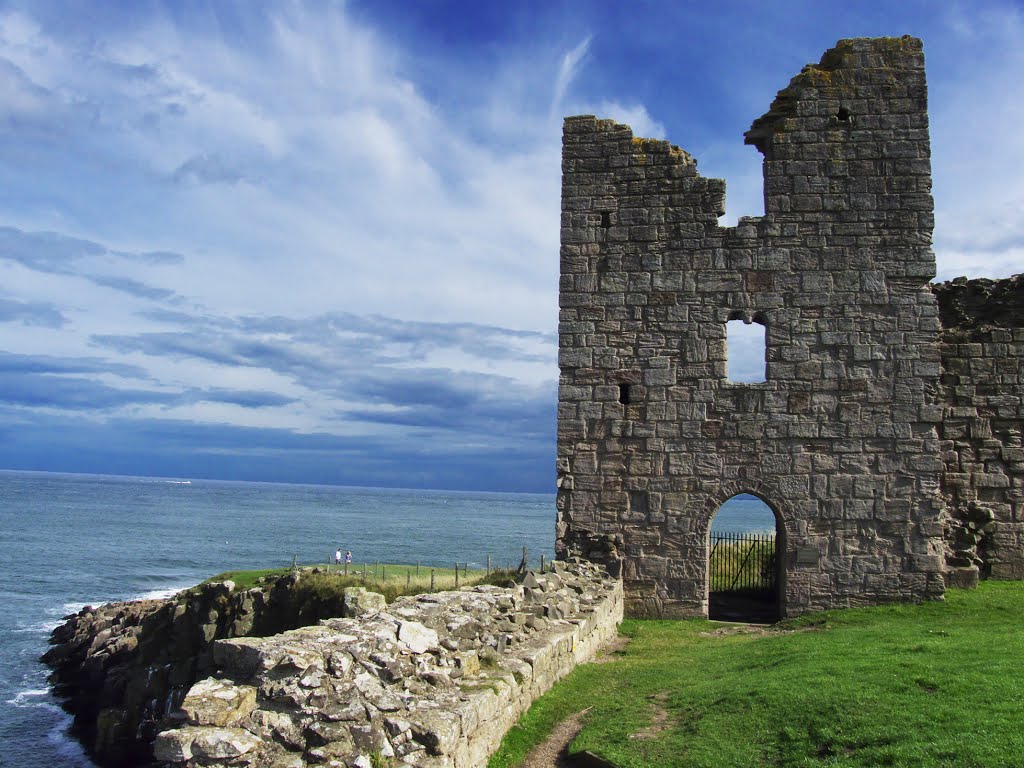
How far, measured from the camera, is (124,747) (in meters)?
25.0

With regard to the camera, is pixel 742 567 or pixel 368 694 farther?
pixel 742 567

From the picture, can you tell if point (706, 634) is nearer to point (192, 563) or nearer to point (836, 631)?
point (836, 631)

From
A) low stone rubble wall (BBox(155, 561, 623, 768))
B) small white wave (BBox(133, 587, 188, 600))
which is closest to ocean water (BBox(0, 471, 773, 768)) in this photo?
small white wave (BBox(133, 587, 188, 600))

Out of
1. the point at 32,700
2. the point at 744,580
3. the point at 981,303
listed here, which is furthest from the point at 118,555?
the point at 981,303

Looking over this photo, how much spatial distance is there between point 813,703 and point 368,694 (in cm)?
392

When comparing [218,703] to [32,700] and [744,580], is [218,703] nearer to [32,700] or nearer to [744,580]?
[744,580]

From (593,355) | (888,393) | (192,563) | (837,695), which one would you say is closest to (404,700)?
(837,695)

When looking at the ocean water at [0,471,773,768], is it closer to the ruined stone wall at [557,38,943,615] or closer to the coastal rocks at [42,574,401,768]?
the coastal rocks at [42,574,401,768]

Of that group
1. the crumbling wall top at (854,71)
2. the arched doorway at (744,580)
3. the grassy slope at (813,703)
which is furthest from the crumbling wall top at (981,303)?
the grassy slope at (813,703)

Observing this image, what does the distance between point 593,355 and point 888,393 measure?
5157mm

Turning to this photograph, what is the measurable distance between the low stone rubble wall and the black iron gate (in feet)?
37.1

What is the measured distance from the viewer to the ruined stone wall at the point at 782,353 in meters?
14.3

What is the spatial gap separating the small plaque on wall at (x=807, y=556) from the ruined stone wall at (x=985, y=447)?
3.38 meters

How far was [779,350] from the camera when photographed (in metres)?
14.6
